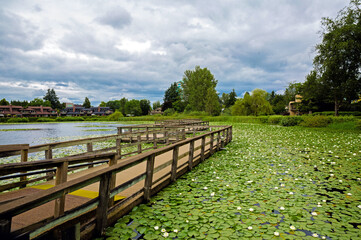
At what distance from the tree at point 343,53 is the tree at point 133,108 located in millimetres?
91322

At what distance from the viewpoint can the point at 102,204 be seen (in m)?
3.34

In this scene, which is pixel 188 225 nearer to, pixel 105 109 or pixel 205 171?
pixel 205 171

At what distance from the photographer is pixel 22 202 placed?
6.61ft

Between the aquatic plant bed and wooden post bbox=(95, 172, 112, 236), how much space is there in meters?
0.21

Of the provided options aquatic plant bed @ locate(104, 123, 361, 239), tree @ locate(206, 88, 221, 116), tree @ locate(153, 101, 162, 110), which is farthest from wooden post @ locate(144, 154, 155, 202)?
tree @ locate(153, 101, 162, 110)

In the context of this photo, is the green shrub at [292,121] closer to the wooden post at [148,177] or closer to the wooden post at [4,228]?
the wooden post at [148,177]

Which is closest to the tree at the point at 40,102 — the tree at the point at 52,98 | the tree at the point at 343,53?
the tree at the point at 52,98

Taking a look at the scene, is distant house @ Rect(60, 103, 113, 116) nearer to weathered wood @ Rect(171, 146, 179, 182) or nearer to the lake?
the lake

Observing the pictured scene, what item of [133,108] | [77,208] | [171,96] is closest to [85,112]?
[133,108]

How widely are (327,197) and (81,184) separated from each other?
5.90m

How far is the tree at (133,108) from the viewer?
110m

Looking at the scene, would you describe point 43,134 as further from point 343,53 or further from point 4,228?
point 343,53

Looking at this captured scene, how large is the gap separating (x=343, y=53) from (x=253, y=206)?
28.9 m

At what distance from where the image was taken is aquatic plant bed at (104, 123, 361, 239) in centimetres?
370
